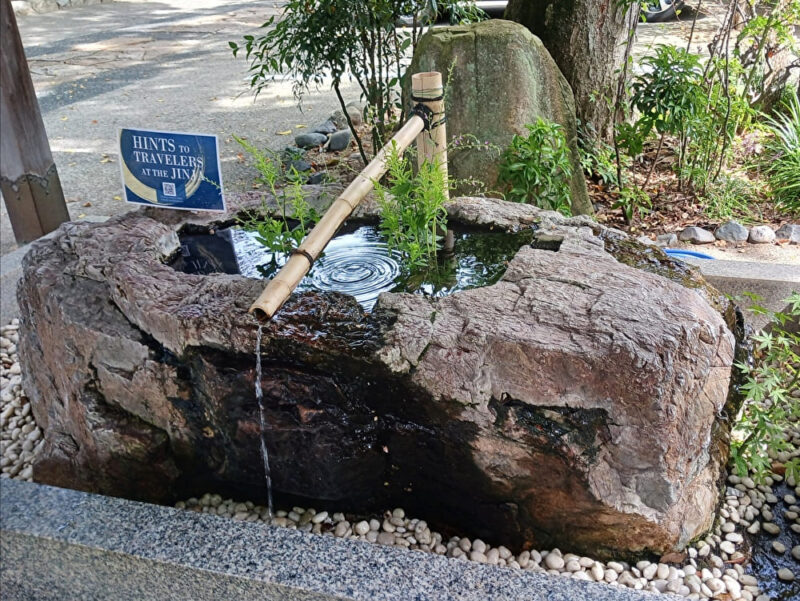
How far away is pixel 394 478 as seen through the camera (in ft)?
7.64

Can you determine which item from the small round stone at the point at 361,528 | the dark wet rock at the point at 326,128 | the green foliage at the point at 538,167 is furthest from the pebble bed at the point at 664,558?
the dark wet rock at the point at 326,128

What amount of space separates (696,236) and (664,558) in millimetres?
2404

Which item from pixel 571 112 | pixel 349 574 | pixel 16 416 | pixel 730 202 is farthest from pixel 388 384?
pixel 730 202

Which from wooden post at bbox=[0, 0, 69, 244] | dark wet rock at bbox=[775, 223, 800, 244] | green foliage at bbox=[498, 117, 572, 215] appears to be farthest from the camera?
dark wet rock at bbox=[775, 223, 800, 244]

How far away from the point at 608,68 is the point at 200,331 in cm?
366

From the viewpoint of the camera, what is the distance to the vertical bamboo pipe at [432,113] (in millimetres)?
2926

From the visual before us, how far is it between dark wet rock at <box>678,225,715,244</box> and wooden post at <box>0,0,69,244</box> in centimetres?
352

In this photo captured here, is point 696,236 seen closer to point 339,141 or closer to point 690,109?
point 690,109

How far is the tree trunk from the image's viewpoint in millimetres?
4645

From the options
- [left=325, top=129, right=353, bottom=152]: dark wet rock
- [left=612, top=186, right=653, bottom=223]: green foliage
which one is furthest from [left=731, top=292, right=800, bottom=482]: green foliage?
[left=325, top=129, right=353, bottom=152]: dark wet rock

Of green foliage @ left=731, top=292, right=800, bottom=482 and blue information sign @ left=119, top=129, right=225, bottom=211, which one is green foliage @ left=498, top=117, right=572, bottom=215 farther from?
blue information sign @ left=119, top=129, right=225, bottom=211

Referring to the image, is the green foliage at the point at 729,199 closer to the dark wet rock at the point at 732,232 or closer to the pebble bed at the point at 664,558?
the dark wet rock at the point at 732,232

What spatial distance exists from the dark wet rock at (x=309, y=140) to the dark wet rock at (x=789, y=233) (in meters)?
3.42

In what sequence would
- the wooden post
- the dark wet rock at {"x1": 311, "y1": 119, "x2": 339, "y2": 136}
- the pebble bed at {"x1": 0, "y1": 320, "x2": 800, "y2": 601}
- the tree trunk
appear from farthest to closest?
1. the dark wet rock at {"x1": 311, "y1": 119, "x2": 339, "y2": 136}
2. the tree trunk
3. the wooden post
4. the pebble bed at {"x1": 0, "y1": 320, "x2": 800, "y2": 601}
